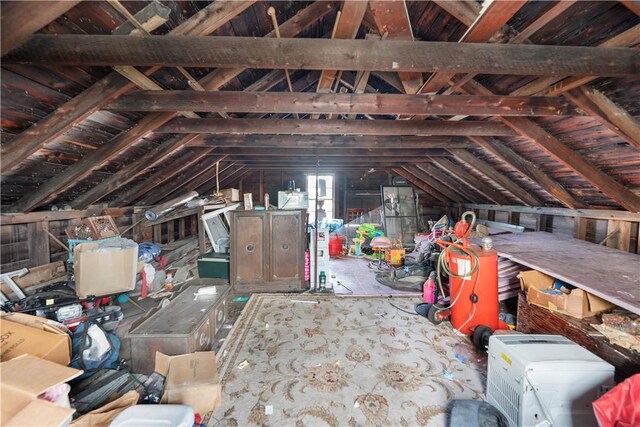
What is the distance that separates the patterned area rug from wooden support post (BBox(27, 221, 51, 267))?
2613 mm

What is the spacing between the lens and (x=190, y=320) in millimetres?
2260

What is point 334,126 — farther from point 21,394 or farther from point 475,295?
point 21,394

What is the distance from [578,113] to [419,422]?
2.88 metres

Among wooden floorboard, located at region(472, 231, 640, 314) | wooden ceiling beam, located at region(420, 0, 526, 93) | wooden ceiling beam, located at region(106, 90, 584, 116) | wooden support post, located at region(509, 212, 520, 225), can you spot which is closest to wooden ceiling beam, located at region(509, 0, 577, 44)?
wooden ceiling beam, located at region(420, 0, 526, 93)

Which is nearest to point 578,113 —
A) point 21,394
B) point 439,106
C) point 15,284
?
point 439,106

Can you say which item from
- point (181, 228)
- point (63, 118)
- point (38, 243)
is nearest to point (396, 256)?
point (63, 118)

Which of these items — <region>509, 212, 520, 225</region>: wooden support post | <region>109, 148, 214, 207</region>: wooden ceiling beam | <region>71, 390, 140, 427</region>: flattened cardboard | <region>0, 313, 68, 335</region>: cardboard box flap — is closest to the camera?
<region>71, 390, 140, 427</region>: flattened cardboard

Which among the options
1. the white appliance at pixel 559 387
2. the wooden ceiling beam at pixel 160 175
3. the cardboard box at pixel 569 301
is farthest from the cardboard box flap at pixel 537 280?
the wooden ceiling beam at pixel 160 175

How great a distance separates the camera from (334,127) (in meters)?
3.17

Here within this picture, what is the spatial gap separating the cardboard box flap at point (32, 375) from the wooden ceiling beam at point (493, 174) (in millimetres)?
4966

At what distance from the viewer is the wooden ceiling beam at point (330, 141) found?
3.83 meters

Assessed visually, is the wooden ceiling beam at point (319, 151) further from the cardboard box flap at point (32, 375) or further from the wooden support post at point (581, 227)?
the cardboard box flap at point (32, 375)

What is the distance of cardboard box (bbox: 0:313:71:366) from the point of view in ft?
5.84

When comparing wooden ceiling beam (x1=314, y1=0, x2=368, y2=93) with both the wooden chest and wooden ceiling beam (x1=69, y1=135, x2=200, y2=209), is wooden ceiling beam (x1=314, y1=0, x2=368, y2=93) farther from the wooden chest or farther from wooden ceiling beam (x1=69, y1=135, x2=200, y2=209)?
wooden ceiling beam (x1=69, y1=135, x2=200, y2=209)
